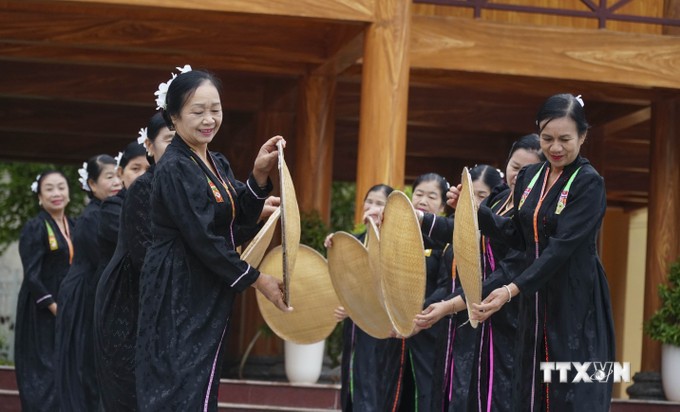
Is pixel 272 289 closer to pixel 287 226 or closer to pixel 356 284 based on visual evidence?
pixel 287 226

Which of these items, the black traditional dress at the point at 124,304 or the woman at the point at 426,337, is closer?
the black traditional dress at the point at 124,304

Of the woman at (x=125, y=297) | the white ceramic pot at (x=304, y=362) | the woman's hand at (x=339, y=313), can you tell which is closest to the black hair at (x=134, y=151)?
the woman at (x=125, y=297)

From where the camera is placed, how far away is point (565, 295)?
5352 mm

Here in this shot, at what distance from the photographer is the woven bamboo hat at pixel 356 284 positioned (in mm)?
6441

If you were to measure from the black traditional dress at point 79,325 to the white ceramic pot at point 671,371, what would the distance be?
5.17 m

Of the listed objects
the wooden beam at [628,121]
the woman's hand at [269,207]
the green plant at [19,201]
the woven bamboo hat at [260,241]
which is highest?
the wooden beam at [628,121]

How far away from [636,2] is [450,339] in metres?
5.62

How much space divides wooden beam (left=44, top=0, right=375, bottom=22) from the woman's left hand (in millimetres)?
5167

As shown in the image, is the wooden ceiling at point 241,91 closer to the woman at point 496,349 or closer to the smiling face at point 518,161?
the smiling face at point 518,161

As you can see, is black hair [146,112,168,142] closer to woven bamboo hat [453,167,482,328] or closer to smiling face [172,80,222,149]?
smiling face [172,80,222,149]

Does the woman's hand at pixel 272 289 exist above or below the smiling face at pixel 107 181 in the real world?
below

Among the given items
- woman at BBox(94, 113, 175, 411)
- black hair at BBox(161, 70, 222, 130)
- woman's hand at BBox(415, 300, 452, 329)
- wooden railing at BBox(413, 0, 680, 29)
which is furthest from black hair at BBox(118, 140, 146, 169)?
wooden railing at BBox(413, 0, 680, 29)

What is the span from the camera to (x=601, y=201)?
537 centimetres

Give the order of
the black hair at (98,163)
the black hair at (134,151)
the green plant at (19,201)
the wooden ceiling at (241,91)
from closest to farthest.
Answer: the black hair at (134,151) → the black hair at (98,163) → the wooden ceiling at (241,91) → the green plant at (19,201)
